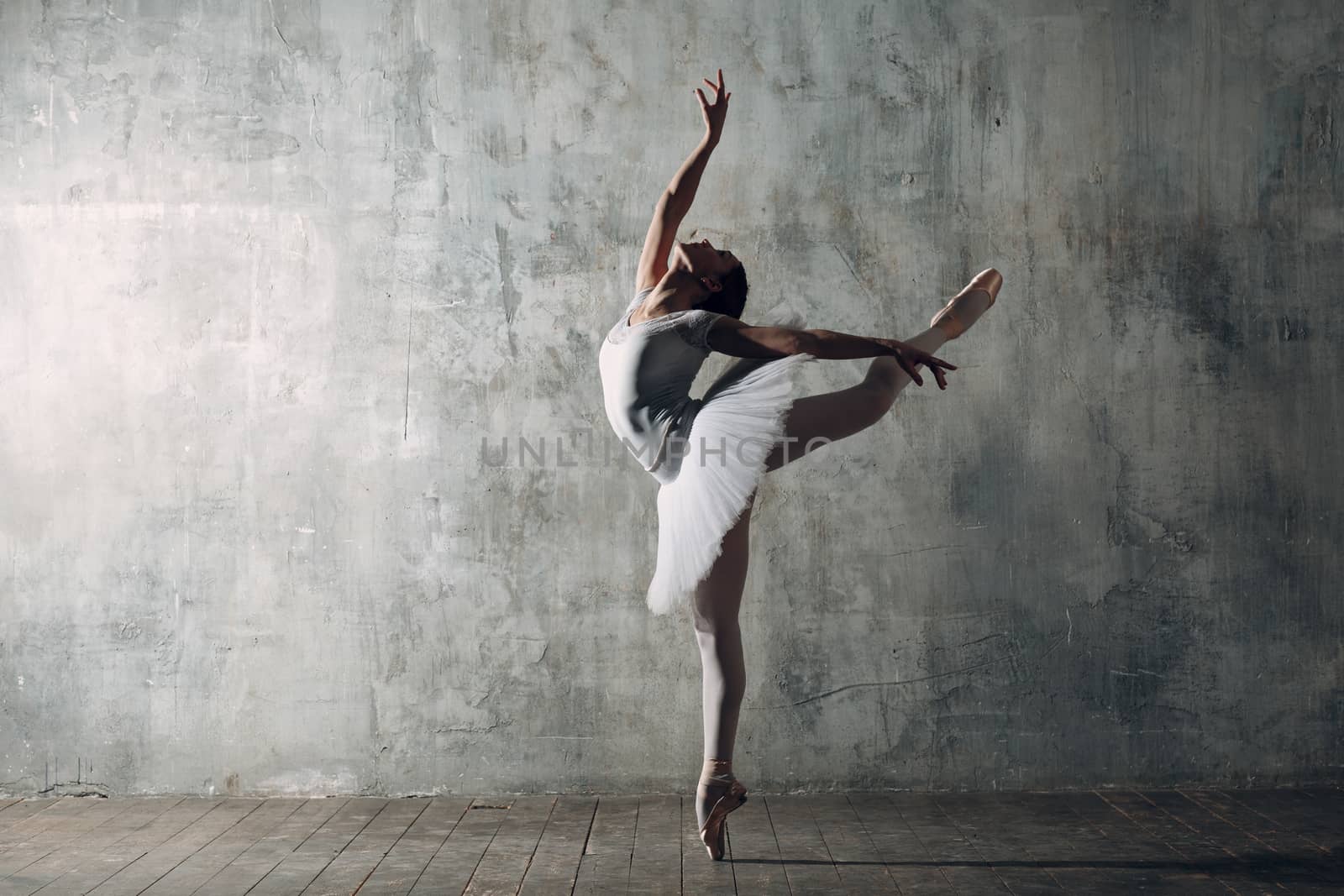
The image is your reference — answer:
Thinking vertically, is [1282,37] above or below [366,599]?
above

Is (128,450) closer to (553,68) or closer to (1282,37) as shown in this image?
(553,68)

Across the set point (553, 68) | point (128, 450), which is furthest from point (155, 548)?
point (553, 68)

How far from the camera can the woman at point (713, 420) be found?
2.99 meters

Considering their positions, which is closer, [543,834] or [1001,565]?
[543,834]

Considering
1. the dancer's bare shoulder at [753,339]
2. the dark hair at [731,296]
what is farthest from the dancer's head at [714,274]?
the dancer's bare shoulder at [753,339]

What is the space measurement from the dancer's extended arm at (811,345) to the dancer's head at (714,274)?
0.25 m

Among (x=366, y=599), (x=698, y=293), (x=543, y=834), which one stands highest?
(x=698, y=293)

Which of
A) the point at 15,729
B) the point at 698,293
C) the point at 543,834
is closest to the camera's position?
the point at 698,293

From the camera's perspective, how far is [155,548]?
3963 mm

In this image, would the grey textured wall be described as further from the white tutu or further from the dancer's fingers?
the dancer's fingers

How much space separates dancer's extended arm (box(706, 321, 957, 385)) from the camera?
2848 mm

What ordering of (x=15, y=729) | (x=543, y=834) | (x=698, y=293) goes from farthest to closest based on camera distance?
(x=15, y=729), (x=543, y=834), (x=698, y=293)

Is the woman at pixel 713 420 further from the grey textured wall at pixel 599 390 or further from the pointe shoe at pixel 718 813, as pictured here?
the grey textured wall at pixel 599 390

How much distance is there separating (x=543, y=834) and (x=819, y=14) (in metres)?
2.86
